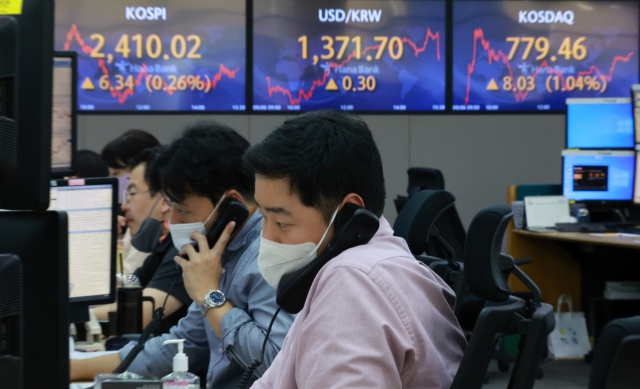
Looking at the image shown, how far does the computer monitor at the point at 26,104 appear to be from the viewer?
85 cm

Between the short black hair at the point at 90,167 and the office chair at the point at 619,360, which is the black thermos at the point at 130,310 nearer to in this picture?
the short black hair at the point at 90,167

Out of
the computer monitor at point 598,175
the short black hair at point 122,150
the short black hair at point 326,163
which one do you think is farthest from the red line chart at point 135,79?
the short black hair at point 326,163

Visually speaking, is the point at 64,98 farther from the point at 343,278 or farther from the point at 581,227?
the point at 581,227

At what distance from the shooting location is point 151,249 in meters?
2.64

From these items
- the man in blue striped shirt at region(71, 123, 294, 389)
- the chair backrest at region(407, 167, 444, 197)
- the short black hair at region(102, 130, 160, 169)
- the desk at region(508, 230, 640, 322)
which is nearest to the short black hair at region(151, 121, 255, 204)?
the man in blue striped shirt at region(71, 123, 294, 389)

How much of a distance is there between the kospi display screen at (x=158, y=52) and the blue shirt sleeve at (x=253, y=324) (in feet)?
12.8

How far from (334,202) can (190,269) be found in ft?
2.25

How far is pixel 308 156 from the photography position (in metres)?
1.24

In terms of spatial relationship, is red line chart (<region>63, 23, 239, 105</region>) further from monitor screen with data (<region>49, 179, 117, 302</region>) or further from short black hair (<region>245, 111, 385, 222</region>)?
short black hair (<region>245, 111, 385, 222</region>)

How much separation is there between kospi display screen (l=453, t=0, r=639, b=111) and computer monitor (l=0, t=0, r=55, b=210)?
4.92 m

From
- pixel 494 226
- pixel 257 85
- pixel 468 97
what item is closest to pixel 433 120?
pixel 468 97

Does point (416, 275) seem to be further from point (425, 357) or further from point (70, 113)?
point (70, 113)

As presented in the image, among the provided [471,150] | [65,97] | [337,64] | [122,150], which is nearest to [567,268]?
[471,150]

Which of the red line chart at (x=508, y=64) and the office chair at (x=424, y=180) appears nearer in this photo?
the office chair at (x=424, y=180)
